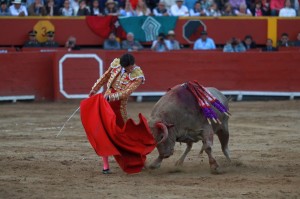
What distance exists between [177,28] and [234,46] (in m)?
1.43

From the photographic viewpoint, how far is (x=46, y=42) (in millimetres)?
16750

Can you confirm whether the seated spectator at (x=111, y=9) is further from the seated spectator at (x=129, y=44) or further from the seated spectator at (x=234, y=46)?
the seated spectator at (x=234, y=46)

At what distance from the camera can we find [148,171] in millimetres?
7867

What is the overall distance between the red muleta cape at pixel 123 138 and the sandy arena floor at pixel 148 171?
6.6 inches

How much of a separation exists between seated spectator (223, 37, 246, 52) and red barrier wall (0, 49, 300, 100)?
0.64 metres

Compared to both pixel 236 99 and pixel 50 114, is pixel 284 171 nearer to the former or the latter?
pixel 50 114

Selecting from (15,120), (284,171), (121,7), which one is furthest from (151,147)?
(121,7)

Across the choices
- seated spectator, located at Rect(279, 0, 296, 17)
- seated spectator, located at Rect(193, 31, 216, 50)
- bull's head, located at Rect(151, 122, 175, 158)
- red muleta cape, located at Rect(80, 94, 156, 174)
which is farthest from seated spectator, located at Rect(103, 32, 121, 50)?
bull's head, located at Rect(151, 122, 175, 158)

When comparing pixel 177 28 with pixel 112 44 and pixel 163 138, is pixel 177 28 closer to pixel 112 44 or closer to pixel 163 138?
pixel 112 44

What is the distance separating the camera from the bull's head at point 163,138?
7539 millimetres

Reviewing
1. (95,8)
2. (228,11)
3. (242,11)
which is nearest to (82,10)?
(95,8)

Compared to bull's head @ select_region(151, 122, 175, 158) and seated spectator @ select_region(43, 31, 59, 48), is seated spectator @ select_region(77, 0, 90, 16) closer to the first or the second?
seated spectator @ select_region(43, 31, 59, 48)

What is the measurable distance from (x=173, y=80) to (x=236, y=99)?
1.46 meters

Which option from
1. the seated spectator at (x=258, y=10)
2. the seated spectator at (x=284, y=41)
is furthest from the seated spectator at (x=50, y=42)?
the seated spectator at (x=284, y=41)
